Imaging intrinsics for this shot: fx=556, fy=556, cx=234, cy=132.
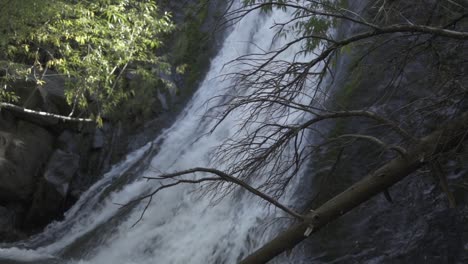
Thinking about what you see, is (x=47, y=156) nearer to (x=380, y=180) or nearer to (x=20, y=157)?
(x=20, y=157)

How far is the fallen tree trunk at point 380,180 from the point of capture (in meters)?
3.12

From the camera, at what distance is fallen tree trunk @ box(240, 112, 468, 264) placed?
3.12 meters

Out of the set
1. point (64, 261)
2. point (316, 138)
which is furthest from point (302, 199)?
point (64, 261)

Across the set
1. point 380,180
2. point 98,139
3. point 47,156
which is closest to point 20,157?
point 47,156

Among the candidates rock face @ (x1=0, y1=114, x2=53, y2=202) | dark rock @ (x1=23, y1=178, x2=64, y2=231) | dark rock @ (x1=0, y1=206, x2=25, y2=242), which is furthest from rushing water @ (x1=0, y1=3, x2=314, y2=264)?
rock face @ (x1=0, y1=114, x2=53, y2=202)

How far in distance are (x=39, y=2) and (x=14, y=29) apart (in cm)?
103

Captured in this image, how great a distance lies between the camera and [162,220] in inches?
372

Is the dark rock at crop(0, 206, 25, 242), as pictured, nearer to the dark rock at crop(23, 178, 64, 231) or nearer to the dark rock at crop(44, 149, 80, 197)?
the dark rock at crop(23, 178, 64, 231)

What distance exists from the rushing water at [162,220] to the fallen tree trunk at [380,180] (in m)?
1.97

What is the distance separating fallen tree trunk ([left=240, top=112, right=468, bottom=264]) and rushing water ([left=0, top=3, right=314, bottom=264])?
6.48 ft

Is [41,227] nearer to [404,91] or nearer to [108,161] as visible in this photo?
[108,161]

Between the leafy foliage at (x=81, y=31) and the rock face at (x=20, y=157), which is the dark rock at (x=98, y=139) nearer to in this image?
the rock face at (x=20, y=157)

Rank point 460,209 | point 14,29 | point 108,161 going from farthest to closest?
point 108,161 → point 14,29 → point 460,209

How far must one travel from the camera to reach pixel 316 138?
778 centimetres
